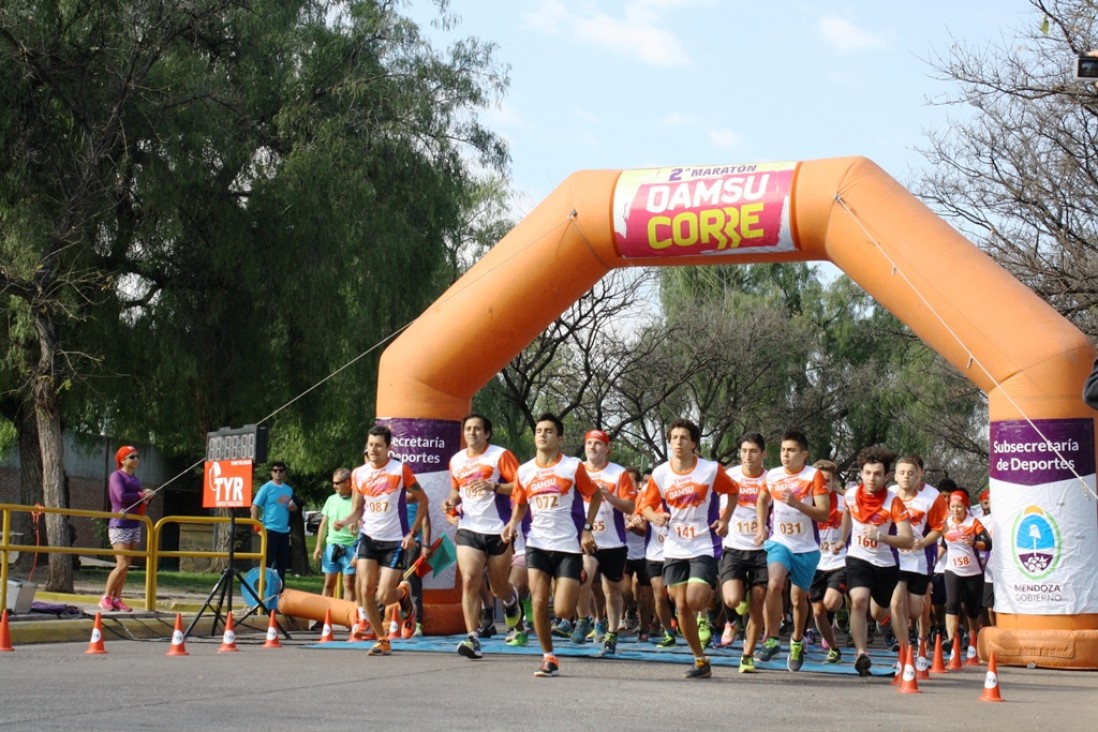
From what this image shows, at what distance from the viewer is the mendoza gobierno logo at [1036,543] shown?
1385 cm

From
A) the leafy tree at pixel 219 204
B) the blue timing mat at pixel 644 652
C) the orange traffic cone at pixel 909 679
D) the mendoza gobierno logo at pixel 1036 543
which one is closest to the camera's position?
the orange traffic cone at pixel 909 679

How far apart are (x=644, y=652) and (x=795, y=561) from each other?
239 centimetres

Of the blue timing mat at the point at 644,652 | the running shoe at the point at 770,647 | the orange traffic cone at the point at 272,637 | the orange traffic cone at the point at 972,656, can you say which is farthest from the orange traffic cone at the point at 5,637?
the orange traffic cone at the point at 972,656

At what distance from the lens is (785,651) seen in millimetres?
14891

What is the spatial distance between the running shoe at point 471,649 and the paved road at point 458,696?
0.15 metres

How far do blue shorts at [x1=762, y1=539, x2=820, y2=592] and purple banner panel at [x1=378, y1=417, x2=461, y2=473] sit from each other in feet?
15.4

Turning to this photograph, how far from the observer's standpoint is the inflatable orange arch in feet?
45.1

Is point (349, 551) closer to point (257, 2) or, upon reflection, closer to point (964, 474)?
point (257, 2)

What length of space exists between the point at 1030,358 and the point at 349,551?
298 inches

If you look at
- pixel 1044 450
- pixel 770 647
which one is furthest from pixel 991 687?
pixel 1044 450

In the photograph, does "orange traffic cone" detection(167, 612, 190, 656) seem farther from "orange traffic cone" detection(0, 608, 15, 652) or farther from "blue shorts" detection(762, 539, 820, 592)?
"blue shorts" detection(762, 539, 820, 592)

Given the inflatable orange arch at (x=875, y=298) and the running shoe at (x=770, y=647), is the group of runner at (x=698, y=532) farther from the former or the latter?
the inflatable orange arch at (x=875, y=298)

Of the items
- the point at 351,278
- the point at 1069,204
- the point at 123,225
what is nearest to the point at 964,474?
the point at 1069,204

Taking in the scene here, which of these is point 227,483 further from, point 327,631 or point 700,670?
point 700,670
